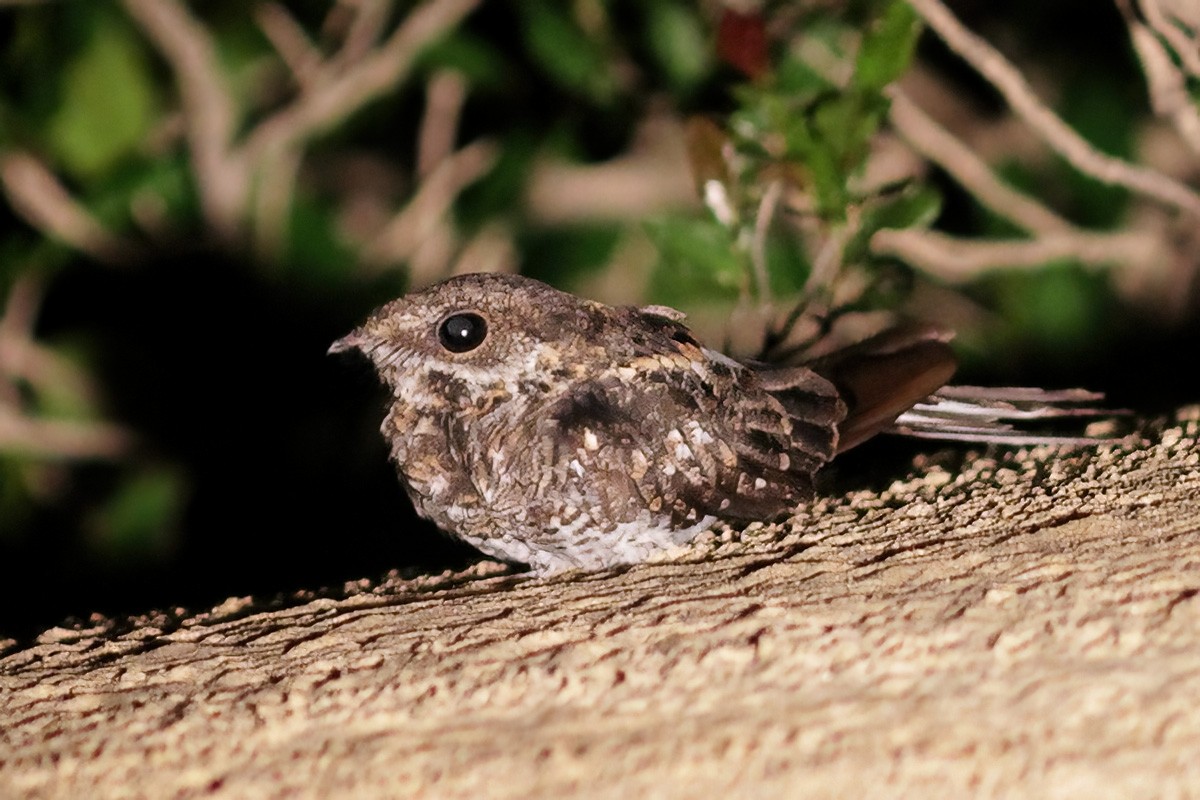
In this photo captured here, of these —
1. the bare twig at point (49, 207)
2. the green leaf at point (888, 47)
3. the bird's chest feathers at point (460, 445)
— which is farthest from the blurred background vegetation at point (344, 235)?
the bird's chest feathers at point (460, 445)

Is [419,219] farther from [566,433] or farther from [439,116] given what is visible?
[566,433]

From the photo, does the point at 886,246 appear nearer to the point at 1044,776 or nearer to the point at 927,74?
the point at 927,74

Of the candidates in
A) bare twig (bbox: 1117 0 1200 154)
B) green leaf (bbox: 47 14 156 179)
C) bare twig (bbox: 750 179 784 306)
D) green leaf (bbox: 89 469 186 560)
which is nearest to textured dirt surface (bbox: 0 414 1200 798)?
bare twig (bbox: 750 179 784 306)

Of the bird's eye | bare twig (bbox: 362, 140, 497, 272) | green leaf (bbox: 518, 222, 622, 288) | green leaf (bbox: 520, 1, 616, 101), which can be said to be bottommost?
the bird's eye

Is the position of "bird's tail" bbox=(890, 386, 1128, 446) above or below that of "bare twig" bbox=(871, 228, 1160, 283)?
below

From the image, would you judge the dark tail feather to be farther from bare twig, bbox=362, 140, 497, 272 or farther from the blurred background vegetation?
bare twig, bbox=362, 140, 497, 272
